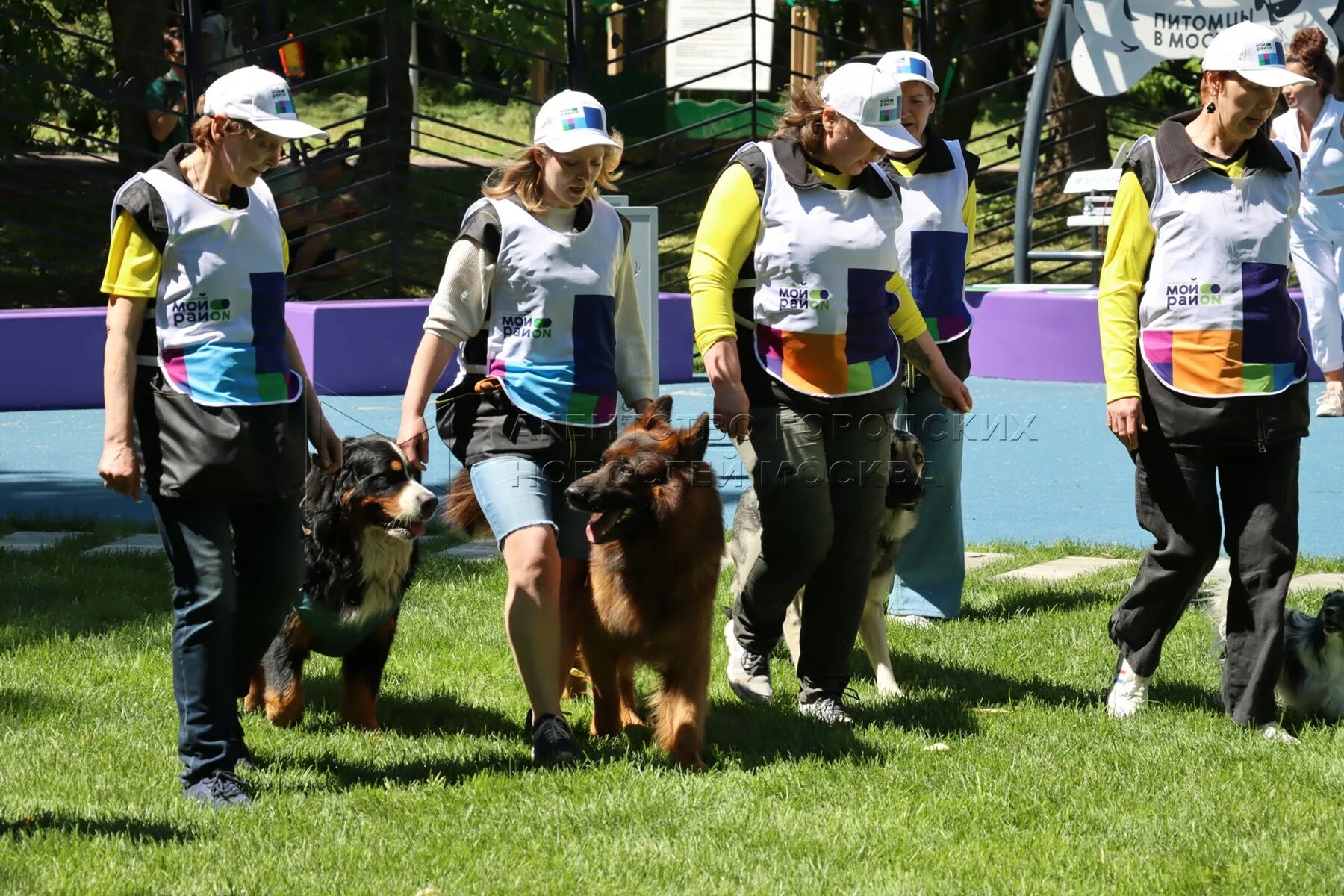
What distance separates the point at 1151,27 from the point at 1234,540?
9.30 metres

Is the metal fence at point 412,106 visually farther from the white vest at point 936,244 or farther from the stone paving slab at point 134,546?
the stone paving slab at point 134,546

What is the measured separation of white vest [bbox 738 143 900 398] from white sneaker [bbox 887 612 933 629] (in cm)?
211

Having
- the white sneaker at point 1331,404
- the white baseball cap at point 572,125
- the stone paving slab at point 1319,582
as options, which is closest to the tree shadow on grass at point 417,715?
the white baseball cap at point 572,125

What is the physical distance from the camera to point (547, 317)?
15.7 feet

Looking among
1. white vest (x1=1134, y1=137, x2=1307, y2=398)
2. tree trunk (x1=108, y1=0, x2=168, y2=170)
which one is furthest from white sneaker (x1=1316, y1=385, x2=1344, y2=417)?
tree trunk (x1=108, y1=0, x2=168, y2=170)

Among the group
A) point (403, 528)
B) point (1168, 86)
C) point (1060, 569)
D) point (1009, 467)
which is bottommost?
point (1060, 569)

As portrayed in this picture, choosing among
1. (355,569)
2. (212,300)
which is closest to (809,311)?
(355,569)

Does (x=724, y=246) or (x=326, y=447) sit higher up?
(x=724, y=246)

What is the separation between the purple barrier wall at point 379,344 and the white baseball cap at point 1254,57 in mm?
8482

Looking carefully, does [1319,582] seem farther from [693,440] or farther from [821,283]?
[693,440]

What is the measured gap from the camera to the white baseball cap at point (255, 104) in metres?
4.16

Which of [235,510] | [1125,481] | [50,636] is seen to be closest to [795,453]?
[235,510]

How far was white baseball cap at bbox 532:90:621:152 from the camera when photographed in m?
4.65

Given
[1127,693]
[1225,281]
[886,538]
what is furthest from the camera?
[886,538]
